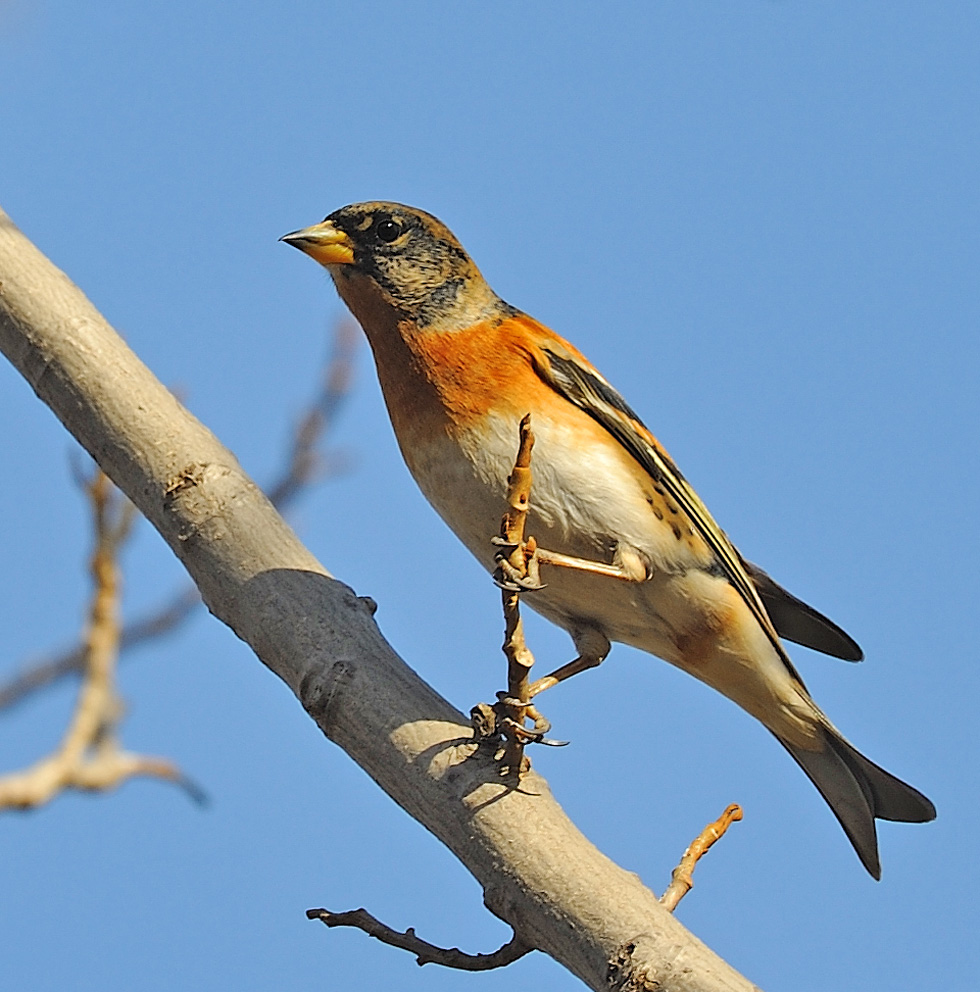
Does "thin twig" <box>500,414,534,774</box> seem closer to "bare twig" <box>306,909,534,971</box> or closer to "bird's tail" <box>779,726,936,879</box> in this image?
"bare twig" <box>306,909,534,971</box>

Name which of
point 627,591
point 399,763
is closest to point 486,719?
point 399,763

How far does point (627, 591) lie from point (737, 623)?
47 centimetres

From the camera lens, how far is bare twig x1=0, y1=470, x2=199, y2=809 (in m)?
3.98

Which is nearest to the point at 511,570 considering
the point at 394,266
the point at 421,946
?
the point at 421,946

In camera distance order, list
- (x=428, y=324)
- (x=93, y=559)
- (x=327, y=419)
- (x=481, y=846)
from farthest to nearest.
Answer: (x=327, y=419)
(x=428, y=324)
(x=93, y=559)
(x=481, y=846)

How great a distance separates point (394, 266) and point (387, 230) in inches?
6.9

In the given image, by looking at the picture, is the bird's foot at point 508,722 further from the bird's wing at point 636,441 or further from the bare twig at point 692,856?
the bird's wing at point 636,441

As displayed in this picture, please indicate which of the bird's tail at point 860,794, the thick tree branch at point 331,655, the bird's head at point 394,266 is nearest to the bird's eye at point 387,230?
the bird's head at point 394,266

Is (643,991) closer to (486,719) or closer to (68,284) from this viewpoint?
(486,719)

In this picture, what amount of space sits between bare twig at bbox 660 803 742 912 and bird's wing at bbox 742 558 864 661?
4.80ft

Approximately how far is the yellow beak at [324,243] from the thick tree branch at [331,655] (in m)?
1.23

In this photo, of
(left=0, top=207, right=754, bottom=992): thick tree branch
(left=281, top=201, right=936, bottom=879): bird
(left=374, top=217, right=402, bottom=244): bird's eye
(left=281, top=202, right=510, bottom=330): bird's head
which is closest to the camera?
(left=0, top=207, right=754, bottom=992): thick tree branch

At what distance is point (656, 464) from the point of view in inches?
186

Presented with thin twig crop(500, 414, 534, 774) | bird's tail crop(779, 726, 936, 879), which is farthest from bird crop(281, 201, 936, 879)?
thin twig crop(500, 414, 534, 774)
